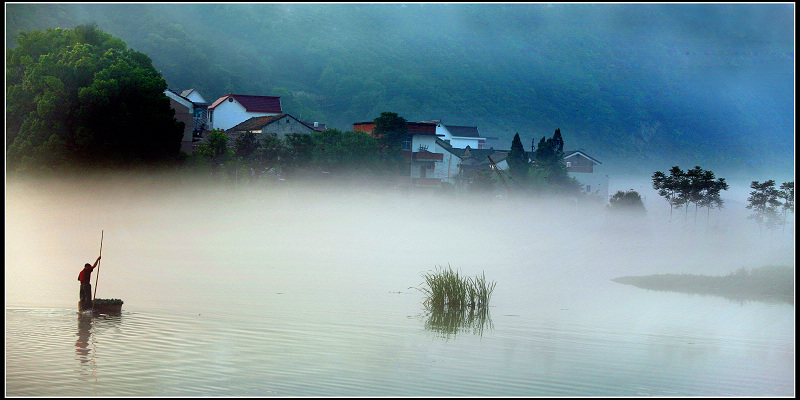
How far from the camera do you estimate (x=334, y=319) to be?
16.5 m

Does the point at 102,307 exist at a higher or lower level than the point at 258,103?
lower

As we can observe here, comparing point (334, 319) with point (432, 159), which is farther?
point (432, 159)

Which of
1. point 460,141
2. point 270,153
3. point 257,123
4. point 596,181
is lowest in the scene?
point 596,181

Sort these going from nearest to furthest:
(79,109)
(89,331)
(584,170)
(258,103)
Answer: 1. (89,331)
2. (79,109)
3. (584,170)
4. (258,103)

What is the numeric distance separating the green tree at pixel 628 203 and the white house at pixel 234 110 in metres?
26.7

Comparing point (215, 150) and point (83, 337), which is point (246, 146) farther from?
point (83, 337)

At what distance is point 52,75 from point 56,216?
866cm

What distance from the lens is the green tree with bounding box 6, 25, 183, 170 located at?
36.7 metres

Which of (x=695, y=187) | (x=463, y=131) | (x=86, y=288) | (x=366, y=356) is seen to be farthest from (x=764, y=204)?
(x=463, y=131)

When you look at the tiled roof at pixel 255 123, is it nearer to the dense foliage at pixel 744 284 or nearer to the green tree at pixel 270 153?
the green tree at pixel 270 153

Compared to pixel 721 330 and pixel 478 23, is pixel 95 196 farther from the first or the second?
pixel 478 23

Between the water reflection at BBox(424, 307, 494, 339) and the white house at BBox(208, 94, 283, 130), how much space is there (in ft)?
149

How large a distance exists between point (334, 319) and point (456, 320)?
2.48 m

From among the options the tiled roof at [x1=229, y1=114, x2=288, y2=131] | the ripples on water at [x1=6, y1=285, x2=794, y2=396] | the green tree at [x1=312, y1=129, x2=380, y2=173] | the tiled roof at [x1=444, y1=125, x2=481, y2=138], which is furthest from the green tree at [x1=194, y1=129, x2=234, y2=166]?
the tiled roof at [x1=444, y1=125, x2=481, y2=138]
